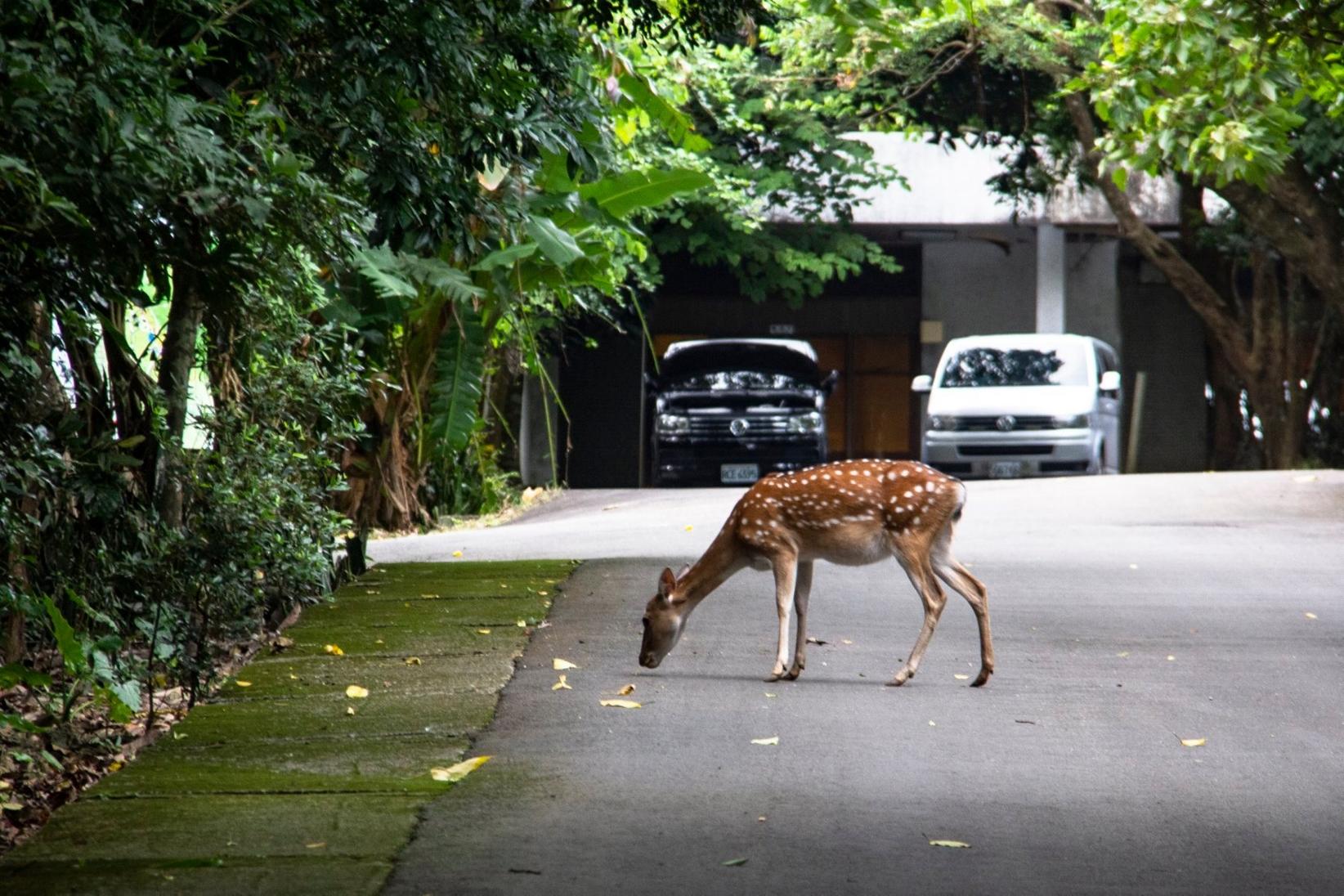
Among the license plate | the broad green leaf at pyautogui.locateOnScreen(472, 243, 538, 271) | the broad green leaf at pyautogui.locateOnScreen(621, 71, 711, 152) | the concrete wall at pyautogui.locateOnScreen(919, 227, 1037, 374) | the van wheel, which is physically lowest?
the license plate

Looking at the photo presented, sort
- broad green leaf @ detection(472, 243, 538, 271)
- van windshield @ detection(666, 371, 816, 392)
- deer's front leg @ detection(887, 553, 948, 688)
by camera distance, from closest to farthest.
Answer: deer's front leg @ detection(887, 553, 948, 688), broad green leaf @ detection(472, 243, 538, 271), van windshield @ detection(666, 371, 816, 392)

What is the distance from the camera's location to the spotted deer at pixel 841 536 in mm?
9469

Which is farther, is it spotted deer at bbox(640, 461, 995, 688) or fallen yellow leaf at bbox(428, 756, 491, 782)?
spotted deer at bbox(640, 461, 995, 688)

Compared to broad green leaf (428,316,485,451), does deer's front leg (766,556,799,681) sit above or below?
below

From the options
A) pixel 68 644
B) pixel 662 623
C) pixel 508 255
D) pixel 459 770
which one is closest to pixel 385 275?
pixel 508 255

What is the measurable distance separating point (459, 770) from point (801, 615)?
2899 mm

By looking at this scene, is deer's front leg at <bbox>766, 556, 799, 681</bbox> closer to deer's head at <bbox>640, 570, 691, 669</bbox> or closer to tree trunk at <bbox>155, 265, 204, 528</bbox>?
deer's head at <bbox>640, 570, 691, 669</bbox>

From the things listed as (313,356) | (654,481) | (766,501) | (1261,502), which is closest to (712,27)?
(766,501)

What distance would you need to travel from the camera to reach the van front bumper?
24.9 meters

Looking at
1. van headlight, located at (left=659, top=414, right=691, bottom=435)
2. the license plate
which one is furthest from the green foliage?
the license plate

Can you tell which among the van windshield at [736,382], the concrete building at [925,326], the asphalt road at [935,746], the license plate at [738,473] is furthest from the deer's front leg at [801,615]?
the concrete building at [925,326]

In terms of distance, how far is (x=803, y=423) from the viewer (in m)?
26.3

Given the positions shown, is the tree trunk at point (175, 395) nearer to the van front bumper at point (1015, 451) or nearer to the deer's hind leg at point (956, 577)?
the deer's hind leg at point (956, 577)

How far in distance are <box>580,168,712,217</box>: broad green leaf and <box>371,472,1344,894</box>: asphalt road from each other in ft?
9.84
